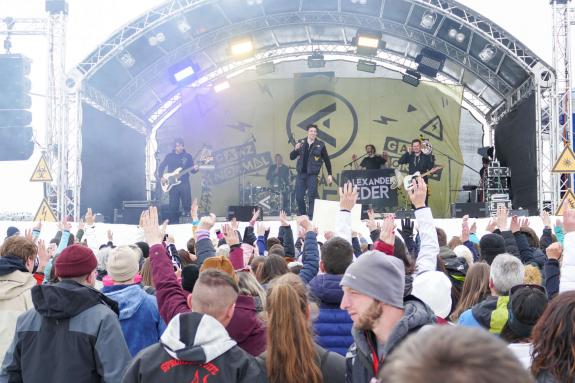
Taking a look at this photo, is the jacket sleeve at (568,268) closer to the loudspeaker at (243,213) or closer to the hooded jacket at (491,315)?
the hooded jacket at (491,315)

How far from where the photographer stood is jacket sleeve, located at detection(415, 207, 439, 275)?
9.27 feet

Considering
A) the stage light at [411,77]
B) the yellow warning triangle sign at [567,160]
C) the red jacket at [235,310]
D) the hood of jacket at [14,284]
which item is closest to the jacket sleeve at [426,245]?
the red jacket at [235,310]

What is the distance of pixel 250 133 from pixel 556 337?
52.0 feet

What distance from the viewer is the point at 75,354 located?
2.57m

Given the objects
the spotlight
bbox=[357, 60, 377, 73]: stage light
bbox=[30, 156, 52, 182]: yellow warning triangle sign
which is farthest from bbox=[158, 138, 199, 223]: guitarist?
bbox=[357, 60, 377, 73]: stage light

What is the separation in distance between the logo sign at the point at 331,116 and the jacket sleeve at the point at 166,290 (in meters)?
14.7

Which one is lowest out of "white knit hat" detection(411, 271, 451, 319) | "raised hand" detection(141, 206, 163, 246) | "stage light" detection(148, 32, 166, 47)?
"white knit hat" detection(411, 271, 451, 319)

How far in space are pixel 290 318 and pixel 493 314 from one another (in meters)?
1.07

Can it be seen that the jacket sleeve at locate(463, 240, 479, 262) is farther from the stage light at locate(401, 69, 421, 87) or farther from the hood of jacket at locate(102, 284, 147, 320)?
the stage light at locate(401, 69, 421, 87)

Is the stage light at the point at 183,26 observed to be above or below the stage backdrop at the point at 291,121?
above

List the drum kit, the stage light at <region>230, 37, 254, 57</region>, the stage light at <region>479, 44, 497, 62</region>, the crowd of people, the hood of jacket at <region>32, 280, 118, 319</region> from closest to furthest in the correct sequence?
the crowd of people < the hood of jacket at <region>32, 280, 118, 319</region> < the stage light at <region>479, 44, 497, 62</region> < the stage light at <region>230, 37, 254, 57</region> < the drum kit

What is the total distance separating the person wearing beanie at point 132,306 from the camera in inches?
118

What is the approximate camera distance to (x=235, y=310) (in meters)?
2.49

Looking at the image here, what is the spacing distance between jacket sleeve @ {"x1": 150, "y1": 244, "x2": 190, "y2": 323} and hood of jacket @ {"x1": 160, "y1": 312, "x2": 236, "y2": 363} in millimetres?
579
